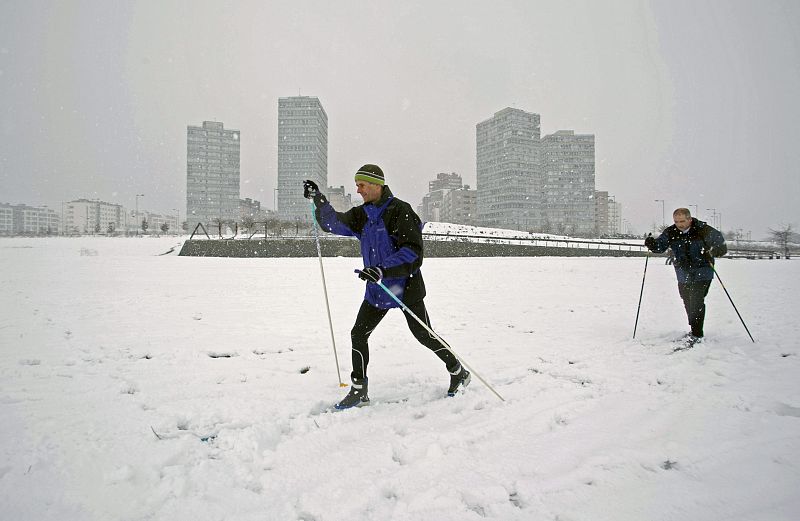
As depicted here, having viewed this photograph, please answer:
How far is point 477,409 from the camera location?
3891 millimetres

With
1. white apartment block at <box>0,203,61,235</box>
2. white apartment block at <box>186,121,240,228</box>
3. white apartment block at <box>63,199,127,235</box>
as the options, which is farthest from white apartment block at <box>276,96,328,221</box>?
white apartment block at <box>0,203,61,235</box>

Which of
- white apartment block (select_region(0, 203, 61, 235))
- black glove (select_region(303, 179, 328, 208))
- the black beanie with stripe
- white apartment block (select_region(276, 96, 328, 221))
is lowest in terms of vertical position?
black glove (select_region(303, 179, 328, 208))

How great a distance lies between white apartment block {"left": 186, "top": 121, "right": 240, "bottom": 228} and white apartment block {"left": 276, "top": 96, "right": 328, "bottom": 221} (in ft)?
63.1

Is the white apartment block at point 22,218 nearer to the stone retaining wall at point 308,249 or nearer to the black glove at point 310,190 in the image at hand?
the stone retaining wall at point 308,249

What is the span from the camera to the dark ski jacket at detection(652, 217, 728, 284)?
6.14 metres

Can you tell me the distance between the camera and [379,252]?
3.95m

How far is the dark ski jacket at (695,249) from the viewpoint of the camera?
6.14 meters

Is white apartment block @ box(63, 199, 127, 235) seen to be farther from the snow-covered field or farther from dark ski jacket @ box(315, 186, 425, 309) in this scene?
dark ski jacket @ box(315, 186, 425, 309)

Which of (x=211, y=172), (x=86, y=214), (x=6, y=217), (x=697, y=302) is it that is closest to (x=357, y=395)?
(x=697, y=302)

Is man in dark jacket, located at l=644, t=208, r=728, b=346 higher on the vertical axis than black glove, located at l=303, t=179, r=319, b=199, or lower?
lower

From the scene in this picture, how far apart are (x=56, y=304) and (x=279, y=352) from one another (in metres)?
6.86

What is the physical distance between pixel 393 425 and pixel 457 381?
3.35 feet

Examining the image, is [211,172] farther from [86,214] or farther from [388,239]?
[388,239]

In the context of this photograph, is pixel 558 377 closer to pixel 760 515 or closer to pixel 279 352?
pixel 760 515
